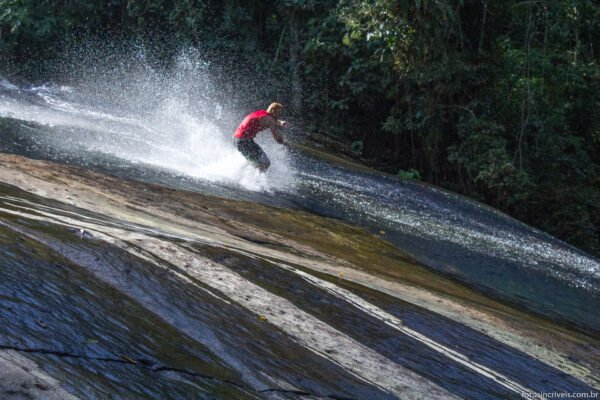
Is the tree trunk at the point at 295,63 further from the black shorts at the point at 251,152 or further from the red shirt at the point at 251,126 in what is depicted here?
the black shorts at the point at 251,152

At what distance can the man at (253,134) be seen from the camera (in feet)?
46.4

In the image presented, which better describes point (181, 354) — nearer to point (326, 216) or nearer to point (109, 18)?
point (326, 216)

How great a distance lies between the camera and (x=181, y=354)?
4285 millimetres

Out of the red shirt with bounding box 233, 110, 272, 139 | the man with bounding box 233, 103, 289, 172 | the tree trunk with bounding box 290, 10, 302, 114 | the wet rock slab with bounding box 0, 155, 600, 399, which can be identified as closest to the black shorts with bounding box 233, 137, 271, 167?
the man with bounding box 233, 103, 289, 172

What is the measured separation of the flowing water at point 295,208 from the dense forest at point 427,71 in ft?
12.4

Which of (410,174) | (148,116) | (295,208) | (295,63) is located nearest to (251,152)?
(295,208)

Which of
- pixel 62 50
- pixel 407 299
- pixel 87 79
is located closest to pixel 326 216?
pixel 407 299

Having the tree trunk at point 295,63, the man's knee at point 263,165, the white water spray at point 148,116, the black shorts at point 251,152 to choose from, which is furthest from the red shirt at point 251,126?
the tree trunk at point 295,63

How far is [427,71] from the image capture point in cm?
1992

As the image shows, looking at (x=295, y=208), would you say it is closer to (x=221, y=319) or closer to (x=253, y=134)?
(x=253, y=134)

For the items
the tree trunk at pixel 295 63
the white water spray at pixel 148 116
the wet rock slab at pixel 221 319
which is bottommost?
the wet rock slab at pixel 221 319

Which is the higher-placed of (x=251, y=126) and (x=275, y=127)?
(x=275, y=127)

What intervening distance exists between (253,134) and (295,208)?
10.3ft

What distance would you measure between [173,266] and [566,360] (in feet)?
12.0
